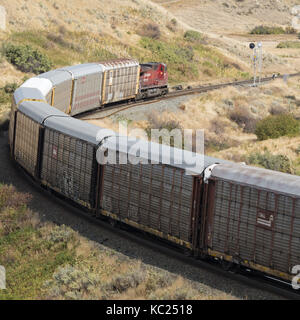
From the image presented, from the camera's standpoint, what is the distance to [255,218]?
15.5 meters

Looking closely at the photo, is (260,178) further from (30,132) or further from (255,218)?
(30,132)

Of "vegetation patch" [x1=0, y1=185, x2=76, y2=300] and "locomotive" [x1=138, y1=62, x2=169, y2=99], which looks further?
"locomotive" [x1=138, y1=62, x2=169, y2=99]

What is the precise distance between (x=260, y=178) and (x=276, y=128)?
79.3 ft

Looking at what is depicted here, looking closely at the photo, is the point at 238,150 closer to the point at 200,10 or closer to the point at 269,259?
the point at 269,259

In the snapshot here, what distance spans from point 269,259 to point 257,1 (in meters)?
141

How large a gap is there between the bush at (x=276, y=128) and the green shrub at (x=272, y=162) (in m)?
9.52

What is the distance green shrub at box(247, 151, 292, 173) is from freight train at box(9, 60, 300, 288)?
35.8 ft

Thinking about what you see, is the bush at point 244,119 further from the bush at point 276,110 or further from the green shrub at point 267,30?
the green shrub at point 267,30

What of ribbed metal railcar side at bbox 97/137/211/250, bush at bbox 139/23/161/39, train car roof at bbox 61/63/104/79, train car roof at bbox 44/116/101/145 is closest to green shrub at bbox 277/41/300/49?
bush at bbox 139/23/161/39

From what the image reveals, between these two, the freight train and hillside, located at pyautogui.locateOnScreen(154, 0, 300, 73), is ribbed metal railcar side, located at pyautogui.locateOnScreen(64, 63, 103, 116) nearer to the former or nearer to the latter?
the freight train

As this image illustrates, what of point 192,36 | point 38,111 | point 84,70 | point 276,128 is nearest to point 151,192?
point 38,111

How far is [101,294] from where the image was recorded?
619 inches

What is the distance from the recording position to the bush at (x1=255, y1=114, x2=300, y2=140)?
38.4m
